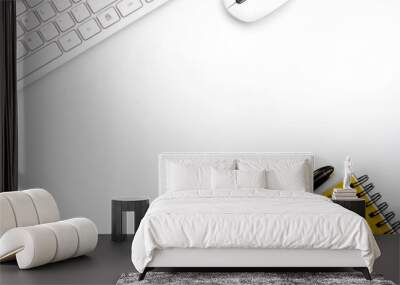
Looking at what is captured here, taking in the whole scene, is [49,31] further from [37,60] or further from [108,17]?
[108,17]

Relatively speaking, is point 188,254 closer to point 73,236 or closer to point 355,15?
point 73,236

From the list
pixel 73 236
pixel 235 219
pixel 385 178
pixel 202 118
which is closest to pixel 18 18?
pixel 202 118

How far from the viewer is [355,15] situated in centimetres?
677

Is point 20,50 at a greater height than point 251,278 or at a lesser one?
greater

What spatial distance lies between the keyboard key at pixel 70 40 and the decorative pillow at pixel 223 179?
2.20 meters

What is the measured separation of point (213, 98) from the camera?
684 cm

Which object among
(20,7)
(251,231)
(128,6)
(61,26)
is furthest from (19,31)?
(251,231)

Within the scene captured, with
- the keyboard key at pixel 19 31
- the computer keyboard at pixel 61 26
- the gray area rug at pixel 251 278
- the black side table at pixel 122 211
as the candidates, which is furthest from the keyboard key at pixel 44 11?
the gray area rug at pixel 251 278

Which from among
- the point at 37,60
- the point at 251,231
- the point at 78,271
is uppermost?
the point at 37,60

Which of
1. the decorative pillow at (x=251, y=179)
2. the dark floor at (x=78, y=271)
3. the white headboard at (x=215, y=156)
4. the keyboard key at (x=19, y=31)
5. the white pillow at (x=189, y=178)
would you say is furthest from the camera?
→ the keyboard key at (x=19, y=31)

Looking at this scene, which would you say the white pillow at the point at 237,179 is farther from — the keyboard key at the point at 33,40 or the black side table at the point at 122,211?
the keyboard key at the point at 33,40

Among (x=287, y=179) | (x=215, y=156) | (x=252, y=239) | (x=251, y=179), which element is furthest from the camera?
(x=215, y=156)

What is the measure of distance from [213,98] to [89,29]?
1614 millimetres

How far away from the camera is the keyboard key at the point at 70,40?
682 cm
